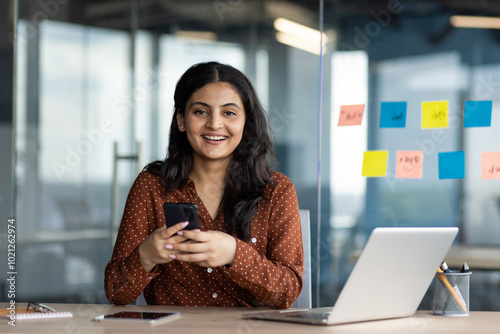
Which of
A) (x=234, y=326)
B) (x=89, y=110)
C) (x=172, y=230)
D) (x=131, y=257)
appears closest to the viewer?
(x=234, y=326)

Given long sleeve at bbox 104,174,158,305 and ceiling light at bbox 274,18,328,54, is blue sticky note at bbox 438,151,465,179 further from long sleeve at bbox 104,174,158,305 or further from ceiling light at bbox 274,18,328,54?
long sleeve at bbox 104,174,158,305

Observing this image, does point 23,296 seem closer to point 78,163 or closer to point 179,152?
point 78,163

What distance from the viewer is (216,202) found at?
6.20 ft

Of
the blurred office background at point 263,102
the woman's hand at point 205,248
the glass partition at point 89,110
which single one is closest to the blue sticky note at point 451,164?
the blurred office background at point 263,102

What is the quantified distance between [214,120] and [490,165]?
1.73 m

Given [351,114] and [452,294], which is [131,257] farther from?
[351,114]

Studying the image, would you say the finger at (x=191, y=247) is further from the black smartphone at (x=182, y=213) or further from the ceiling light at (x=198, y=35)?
the ceiling light at (x=198, y=35)

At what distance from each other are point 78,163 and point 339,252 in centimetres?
149

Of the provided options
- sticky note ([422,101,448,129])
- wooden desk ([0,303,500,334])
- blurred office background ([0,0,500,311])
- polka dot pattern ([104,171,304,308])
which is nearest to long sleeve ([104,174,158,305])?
polka dot pattern ([104,171,304,308])

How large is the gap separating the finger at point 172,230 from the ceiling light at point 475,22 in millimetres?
2264

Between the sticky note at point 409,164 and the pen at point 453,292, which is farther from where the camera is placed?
the sticky note at point 409,164

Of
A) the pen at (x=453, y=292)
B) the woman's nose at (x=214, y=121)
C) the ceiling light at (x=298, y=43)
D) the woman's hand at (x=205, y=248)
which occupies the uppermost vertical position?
the ceiling light at (x=298, y=43)

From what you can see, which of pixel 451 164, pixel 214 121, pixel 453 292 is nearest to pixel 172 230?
pixel 214 121

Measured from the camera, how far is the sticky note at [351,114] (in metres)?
3.22
